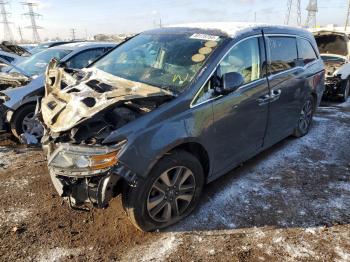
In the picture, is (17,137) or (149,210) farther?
(17,137)

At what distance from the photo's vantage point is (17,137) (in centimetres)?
558

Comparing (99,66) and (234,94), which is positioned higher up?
(99,66)

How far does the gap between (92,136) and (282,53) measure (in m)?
3.00

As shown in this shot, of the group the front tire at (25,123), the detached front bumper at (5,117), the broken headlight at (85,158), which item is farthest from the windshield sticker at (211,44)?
the detached front bumper at (5,117)

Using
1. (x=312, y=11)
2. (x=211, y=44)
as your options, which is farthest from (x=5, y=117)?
(x=312, y=11)

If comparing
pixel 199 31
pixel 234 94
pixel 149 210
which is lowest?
pixel 149 210

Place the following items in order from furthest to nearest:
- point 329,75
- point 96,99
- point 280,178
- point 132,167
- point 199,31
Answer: point 329,75
point 280,178
point 199,31
point 96,99
point 132,167

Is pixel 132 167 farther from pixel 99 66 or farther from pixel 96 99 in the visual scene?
pixel 99 66

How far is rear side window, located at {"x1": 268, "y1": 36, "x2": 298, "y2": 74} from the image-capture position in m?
4.36

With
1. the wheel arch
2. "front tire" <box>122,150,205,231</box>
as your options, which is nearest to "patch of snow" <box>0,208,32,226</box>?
"front tire" <box>122,150,205,231</box>

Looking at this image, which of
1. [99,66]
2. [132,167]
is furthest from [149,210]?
[99,66]

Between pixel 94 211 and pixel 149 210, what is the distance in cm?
80

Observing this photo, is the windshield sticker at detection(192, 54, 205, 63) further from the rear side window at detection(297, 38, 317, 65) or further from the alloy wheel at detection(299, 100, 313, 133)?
the alloy wheel at detection(299, 100, 313, 133)

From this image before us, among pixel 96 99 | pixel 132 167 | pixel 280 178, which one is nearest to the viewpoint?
pixel 132 167
